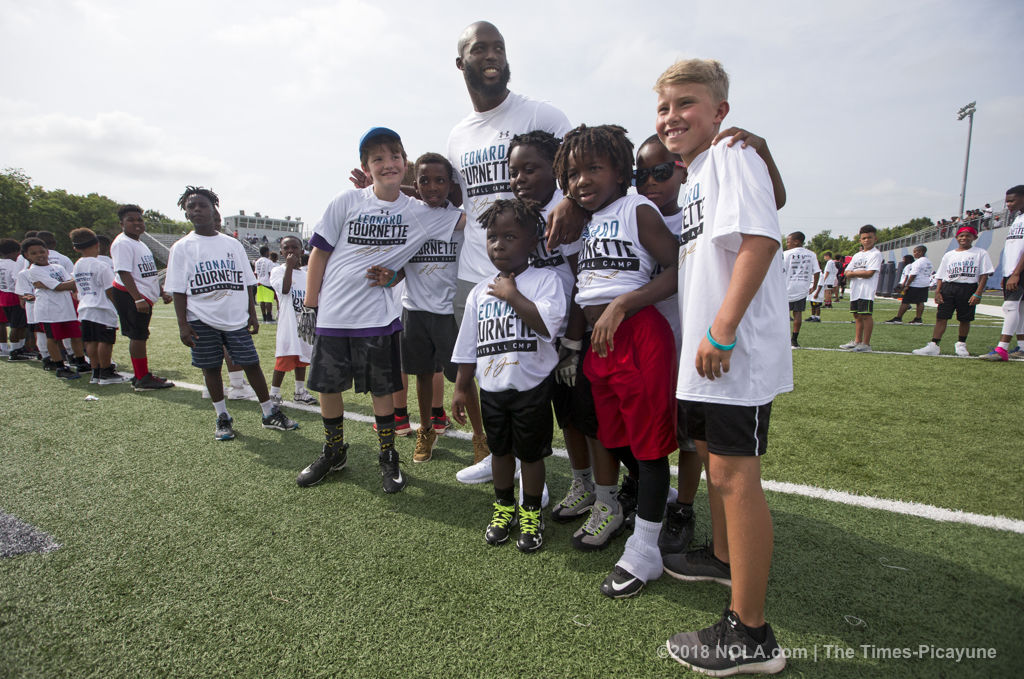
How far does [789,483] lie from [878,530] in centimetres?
61

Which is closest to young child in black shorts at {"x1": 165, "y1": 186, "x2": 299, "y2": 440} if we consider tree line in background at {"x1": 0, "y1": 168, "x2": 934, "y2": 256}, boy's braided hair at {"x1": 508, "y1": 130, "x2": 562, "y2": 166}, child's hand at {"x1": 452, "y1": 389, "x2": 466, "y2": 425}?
child's hand at {"x1": 452, "y1": 389, "x2": 466, "y2": 425}

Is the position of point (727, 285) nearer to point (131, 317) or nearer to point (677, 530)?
point (677, 530)

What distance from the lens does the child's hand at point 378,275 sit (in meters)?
3.28

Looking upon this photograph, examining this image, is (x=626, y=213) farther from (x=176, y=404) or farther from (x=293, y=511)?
(x=176, y=404)

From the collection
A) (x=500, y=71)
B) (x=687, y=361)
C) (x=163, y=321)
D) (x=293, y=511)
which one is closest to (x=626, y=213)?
(x=687, y=361)

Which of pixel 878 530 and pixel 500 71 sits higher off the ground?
pixel 500 71

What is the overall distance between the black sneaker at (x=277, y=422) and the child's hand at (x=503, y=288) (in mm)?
3034

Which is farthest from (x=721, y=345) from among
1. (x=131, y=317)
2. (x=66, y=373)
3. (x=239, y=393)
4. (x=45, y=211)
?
(x=45, y=211)

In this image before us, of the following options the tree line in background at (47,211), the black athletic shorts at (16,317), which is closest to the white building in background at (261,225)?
the tree line in background at (47,211)

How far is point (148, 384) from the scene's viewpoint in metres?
6.16

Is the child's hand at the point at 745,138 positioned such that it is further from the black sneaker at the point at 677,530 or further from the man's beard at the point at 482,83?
the black sneaker at the point at 677,530

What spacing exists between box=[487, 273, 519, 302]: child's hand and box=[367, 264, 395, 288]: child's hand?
42.3 inches

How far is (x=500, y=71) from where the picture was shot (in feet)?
9.45

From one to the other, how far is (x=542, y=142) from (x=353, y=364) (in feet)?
6.50
